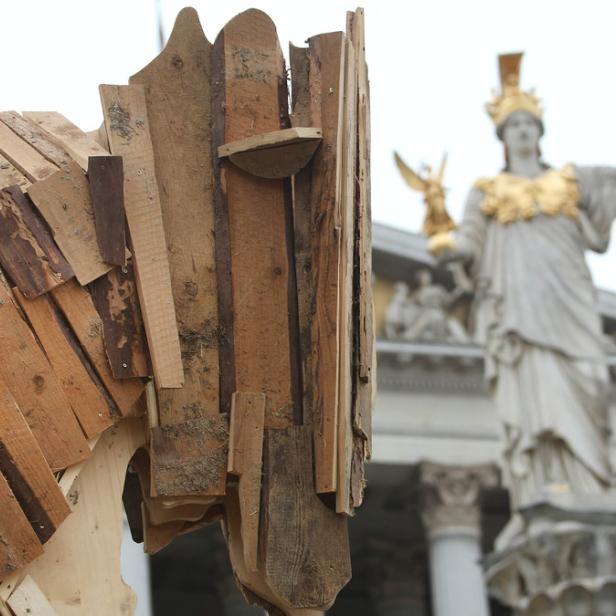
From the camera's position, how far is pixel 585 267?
39.0 ft

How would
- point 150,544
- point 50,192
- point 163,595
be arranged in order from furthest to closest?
1. point 163,595
2. point 150,544
3. point 50,192

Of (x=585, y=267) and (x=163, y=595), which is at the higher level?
(x=585, y=267)

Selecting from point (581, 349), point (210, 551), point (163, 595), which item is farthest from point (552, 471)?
point (163, 595)

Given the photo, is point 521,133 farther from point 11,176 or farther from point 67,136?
point 11,176

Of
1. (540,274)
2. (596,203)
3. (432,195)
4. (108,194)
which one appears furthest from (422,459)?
(108,194)

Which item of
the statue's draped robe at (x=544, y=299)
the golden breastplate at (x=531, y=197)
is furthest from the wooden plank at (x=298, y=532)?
the golden breastplate at (x=531, y=197)

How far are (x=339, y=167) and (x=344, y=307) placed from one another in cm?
22

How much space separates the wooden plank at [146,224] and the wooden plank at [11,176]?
15 cm

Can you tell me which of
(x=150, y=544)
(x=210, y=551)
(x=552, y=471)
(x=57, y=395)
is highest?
(x=57, y=395)

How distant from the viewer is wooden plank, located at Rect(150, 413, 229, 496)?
2621mm

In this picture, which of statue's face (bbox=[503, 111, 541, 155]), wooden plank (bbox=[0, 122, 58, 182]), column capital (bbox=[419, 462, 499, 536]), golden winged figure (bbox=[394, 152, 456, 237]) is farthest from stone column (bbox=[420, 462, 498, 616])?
wooden plank (bbox=[0, 122, 58, 182])

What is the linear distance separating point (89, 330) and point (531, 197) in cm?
941

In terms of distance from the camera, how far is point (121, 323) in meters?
2.61

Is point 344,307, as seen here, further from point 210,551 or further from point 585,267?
point 210,551
